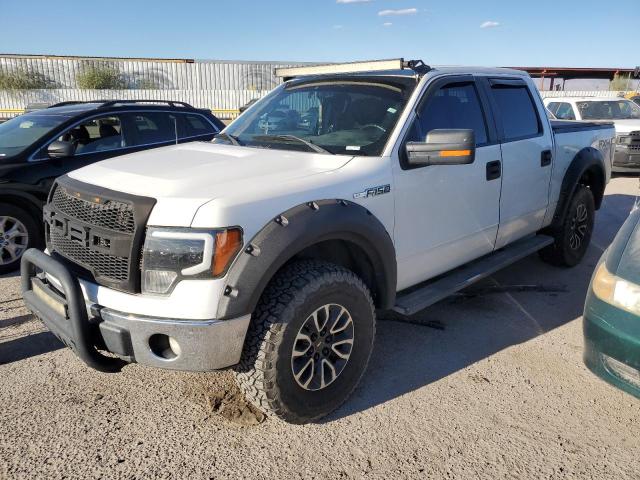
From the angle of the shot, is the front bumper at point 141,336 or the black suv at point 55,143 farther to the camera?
the black suv at point 55,143

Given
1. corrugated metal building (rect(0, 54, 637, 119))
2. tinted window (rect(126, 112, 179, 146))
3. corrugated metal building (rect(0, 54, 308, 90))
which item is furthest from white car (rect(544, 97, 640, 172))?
corrugated metal building (rect(0, 54, 308, 90))

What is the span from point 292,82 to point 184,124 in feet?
9.54

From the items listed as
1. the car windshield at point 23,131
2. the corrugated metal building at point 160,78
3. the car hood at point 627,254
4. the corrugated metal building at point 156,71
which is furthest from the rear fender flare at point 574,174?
the corrugated metal building at point 156,71

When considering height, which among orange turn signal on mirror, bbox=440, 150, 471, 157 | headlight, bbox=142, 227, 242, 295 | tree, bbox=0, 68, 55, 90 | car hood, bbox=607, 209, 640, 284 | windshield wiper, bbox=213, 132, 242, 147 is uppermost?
tree, bbox=0, 68, 55, 90

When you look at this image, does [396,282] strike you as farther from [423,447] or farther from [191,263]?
[191,263]

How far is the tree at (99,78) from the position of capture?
39.2 meters

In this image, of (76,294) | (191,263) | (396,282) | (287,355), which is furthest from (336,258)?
(76,294)

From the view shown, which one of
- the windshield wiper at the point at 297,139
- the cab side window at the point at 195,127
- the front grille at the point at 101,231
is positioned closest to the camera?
the front grille at the point at 101,231

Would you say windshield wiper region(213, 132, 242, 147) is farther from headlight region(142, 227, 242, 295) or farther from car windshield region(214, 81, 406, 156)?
headlight region(142, 227, 242, 295)

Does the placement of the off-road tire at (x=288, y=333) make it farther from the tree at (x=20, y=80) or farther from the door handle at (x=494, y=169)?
the tree at (x=20, y=80)

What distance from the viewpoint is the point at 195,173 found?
8.66 feet

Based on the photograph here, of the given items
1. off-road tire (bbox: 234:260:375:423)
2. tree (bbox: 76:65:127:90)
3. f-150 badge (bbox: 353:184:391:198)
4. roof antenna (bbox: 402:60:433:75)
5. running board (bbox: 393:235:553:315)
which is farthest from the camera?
tree (bbox: 76:65:127:90)

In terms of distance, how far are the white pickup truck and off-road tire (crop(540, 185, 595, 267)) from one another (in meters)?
1.10

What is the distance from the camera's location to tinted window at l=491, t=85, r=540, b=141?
4066mm
